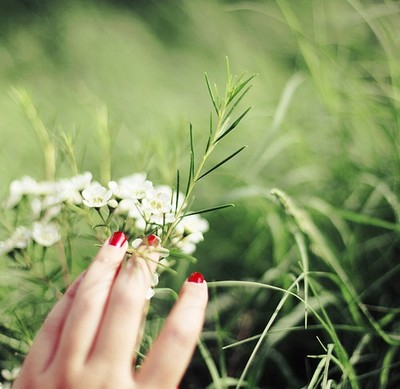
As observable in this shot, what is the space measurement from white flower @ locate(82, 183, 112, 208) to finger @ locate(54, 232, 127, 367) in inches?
3.0

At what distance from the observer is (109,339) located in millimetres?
566

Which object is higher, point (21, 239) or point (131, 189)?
point (131, 189)

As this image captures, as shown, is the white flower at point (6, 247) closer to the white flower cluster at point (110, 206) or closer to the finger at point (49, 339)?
the white flower cluster at point (110, 206)

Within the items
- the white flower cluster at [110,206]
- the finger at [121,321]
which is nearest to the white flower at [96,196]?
the white flower cluster at [110,206]

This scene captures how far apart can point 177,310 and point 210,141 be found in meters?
0.19

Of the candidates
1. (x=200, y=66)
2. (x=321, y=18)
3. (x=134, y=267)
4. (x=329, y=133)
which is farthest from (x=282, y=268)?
(x=321, y=18)

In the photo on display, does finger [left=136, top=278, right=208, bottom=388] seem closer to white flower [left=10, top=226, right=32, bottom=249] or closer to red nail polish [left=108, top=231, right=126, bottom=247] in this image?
red nail polish [left=108, top=231, right=126, bottom=247]

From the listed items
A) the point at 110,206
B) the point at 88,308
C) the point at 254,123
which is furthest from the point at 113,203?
the point at 254,123

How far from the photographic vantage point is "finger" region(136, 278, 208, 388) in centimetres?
58

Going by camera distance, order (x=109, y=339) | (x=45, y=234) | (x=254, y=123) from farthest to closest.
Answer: (x=254, y=123)
(x=45, y=234)
(x=109, y=339)

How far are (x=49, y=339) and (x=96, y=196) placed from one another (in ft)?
0.55

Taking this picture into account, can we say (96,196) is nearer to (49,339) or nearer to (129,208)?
(129,208)

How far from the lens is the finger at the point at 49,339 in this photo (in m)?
0.60

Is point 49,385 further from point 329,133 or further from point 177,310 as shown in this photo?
point 329,133
